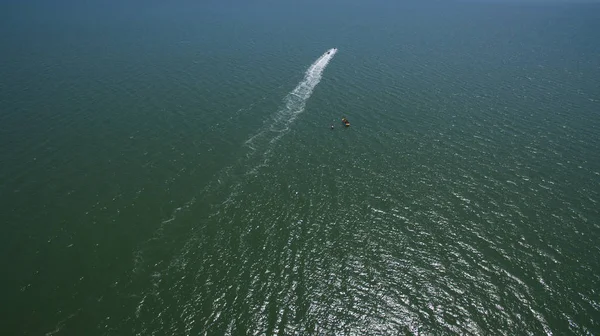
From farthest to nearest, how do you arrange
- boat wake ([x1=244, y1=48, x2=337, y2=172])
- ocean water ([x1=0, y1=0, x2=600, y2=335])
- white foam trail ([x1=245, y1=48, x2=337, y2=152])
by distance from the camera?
white foam trail ([x1=245, y1=48, x2=337, y2=152]) < boat wake ([x1=244, y1=48, x2=337, y2=172]) < ocean water ([x1=0, y1=0, x2=600, y2=335])

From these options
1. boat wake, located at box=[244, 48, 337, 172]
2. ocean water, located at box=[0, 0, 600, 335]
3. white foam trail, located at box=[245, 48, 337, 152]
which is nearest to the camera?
ocean water, located at box=[0, 0, 600, 335]

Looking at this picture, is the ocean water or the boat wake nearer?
the ocean water

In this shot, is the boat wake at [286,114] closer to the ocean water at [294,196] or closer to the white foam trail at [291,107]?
the white foam trail at [291,107]

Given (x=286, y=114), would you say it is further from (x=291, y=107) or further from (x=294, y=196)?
(x=294, y=196)

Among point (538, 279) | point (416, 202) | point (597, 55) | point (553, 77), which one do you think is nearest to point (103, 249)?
point (416, 202)

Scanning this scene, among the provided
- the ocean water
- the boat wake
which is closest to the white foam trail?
the boat wake

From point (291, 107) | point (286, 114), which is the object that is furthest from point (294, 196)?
point (291, 107)

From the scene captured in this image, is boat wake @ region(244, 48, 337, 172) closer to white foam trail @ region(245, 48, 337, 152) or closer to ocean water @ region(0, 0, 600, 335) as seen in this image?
white foam trail @ region(245, 48, 337, 152)
